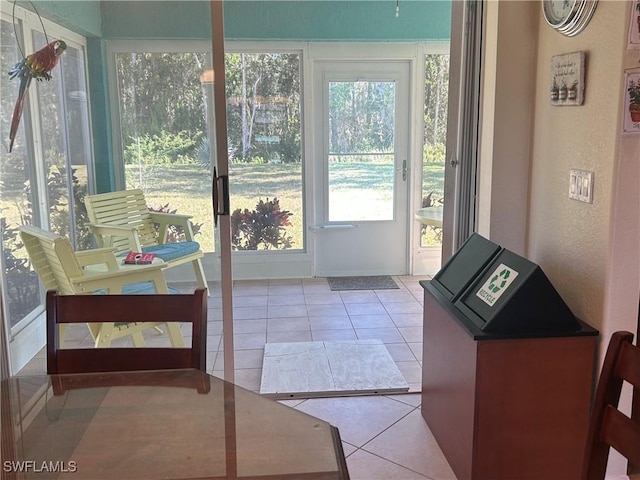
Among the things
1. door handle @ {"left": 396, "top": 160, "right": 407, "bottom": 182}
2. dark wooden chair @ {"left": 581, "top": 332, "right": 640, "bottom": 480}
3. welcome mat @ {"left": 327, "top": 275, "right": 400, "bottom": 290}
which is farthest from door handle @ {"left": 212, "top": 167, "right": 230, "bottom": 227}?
door handle @ {"left": 396, "top": 160, "right": 407, "bottom": 182}

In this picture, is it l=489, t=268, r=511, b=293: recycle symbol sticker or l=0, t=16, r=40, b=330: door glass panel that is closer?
l=489, t=268, r=511, b=293: recycle symbol sticker

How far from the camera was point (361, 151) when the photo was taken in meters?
4.95

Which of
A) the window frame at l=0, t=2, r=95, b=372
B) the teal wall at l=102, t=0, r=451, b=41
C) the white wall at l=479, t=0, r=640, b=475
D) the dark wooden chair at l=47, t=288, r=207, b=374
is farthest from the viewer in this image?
the teal wall at l=102, t=0, r=451, b=41

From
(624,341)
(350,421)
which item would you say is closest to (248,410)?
(624,341)

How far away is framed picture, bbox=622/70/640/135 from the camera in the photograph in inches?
68.8

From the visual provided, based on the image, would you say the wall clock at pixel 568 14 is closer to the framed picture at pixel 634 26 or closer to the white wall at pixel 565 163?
the white wall at pixel 565 163

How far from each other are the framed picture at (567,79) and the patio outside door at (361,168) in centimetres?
278

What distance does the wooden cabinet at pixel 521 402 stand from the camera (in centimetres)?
191

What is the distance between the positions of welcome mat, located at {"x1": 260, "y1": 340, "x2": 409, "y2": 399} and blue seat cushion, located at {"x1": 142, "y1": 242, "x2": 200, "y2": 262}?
0.78 metres

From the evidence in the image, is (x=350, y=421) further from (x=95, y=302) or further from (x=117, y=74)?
(x=117, y=74)

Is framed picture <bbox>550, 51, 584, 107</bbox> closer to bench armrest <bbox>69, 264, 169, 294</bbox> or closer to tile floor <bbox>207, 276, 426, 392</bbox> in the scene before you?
tile floor <bbox>207, 276, 426, 392</bbox>

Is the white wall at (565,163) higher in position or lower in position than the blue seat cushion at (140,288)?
higher

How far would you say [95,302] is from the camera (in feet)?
5.17

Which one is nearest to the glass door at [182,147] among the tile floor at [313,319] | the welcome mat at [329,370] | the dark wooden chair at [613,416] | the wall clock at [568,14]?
the tile floor at [313,319]
